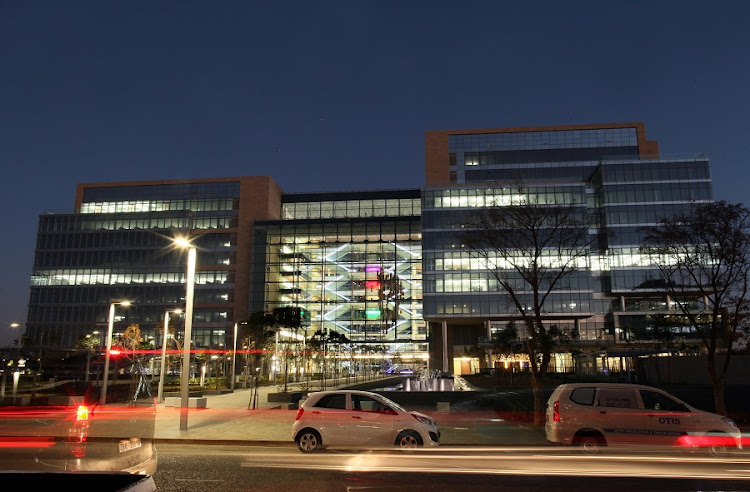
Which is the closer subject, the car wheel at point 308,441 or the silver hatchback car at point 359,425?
the silver hatchback car at point 359,425

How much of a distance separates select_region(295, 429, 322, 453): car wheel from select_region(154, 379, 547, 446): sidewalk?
8.54ft

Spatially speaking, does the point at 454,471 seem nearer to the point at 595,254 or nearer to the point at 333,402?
the point at 333,402

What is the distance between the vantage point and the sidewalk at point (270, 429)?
57.7 ft

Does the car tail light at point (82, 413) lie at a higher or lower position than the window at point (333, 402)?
lower

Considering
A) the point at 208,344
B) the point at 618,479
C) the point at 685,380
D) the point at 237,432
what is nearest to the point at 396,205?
the point at 208,344

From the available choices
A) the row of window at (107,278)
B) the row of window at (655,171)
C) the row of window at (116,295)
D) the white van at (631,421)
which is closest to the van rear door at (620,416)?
Answer: the white van at (631,421)

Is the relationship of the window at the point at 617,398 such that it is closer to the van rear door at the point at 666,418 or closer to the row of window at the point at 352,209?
the van rear door at the point at 666,418

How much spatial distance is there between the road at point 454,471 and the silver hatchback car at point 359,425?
35cm

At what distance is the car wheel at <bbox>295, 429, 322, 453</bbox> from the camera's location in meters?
14.8

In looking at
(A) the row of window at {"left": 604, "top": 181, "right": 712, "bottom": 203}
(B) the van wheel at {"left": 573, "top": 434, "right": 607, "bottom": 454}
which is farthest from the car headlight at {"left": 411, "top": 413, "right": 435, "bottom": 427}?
(A) the row of window at {"left": 604, "top": 181, "right": 712, "bottom": 203}

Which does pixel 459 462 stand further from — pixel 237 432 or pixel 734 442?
pixel 237 432

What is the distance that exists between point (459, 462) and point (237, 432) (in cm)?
967

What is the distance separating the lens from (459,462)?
1273 cm

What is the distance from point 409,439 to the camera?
14641 mm
